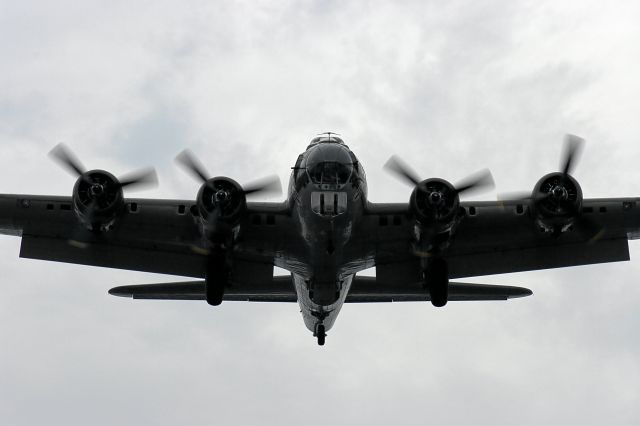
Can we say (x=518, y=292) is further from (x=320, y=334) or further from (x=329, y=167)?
(x=329, y=167)

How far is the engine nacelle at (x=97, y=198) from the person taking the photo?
86.6ft

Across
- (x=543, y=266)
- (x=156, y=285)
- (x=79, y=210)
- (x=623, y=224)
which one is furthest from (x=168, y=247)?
(x=623, y=224)

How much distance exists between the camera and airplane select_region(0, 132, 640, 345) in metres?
26.1

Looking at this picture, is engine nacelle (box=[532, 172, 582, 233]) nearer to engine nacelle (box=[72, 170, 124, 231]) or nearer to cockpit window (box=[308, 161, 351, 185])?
cockpit window (box=[308, 161, 351, 185])

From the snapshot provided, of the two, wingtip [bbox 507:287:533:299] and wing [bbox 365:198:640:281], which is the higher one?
wing [bbox 365:198:640:281]

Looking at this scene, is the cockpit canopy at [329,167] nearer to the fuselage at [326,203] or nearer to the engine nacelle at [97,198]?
the fuselage at [326,203]

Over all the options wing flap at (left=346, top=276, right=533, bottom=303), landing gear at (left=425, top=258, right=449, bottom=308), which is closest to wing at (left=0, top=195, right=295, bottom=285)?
wing flap at (left=346, top=276, right=533, bottom=303)

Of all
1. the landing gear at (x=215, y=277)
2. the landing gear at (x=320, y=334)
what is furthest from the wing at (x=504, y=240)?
the landing gear at (x=215, y=277)

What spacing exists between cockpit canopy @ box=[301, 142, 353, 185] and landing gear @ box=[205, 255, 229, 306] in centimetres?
428

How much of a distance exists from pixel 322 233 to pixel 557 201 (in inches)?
266

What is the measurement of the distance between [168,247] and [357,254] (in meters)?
6.06

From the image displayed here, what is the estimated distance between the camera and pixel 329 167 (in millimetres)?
25078

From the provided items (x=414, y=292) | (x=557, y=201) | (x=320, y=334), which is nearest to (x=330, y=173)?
(x=557, y=201)

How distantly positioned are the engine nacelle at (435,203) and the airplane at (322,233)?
0.03 metres
